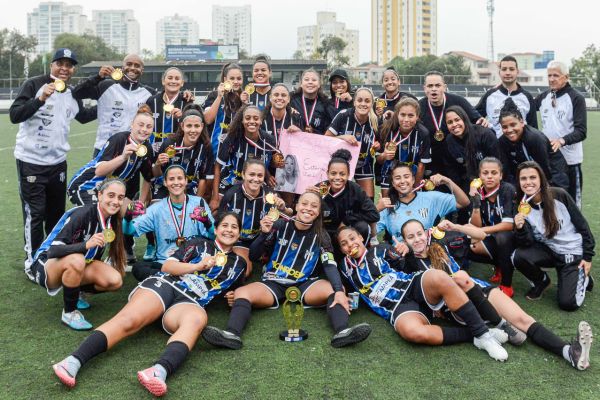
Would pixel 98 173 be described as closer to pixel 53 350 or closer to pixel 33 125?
pixel 33 125

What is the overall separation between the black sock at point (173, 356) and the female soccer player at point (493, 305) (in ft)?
6.09

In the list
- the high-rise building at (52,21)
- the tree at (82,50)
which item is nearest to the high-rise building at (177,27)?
the high-rise building at (52,21)

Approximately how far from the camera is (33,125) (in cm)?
539

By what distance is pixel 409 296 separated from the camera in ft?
14.0

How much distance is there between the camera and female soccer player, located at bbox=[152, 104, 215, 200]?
18.0 ft

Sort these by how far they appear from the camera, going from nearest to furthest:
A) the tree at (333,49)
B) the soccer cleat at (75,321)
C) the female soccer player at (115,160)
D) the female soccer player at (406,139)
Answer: the soccer cleat at (75,321) → the female soccer player at (115,160) → the female soccer player at (406,139) → the tree at (333,49)

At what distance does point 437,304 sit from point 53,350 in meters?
2.66

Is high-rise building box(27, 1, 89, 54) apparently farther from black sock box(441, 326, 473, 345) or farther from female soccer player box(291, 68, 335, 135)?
black sock box(441, 326, 473, 345)

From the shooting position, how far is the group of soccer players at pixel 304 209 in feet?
13.2

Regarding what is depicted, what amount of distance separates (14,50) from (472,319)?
7322 centimetres

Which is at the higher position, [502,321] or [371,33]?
[371,33]

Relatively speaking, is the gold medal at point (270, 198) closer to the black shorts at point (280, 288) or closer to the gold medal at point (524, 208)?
the black shorts at point (280, 288)

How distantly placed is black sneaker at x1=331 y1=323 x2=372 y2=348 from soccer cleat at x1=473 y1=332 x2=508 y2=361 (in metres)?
0.74

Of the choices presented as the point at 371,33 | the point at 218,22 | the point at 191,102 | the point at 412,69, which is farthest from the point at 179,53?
the point at 218,22
